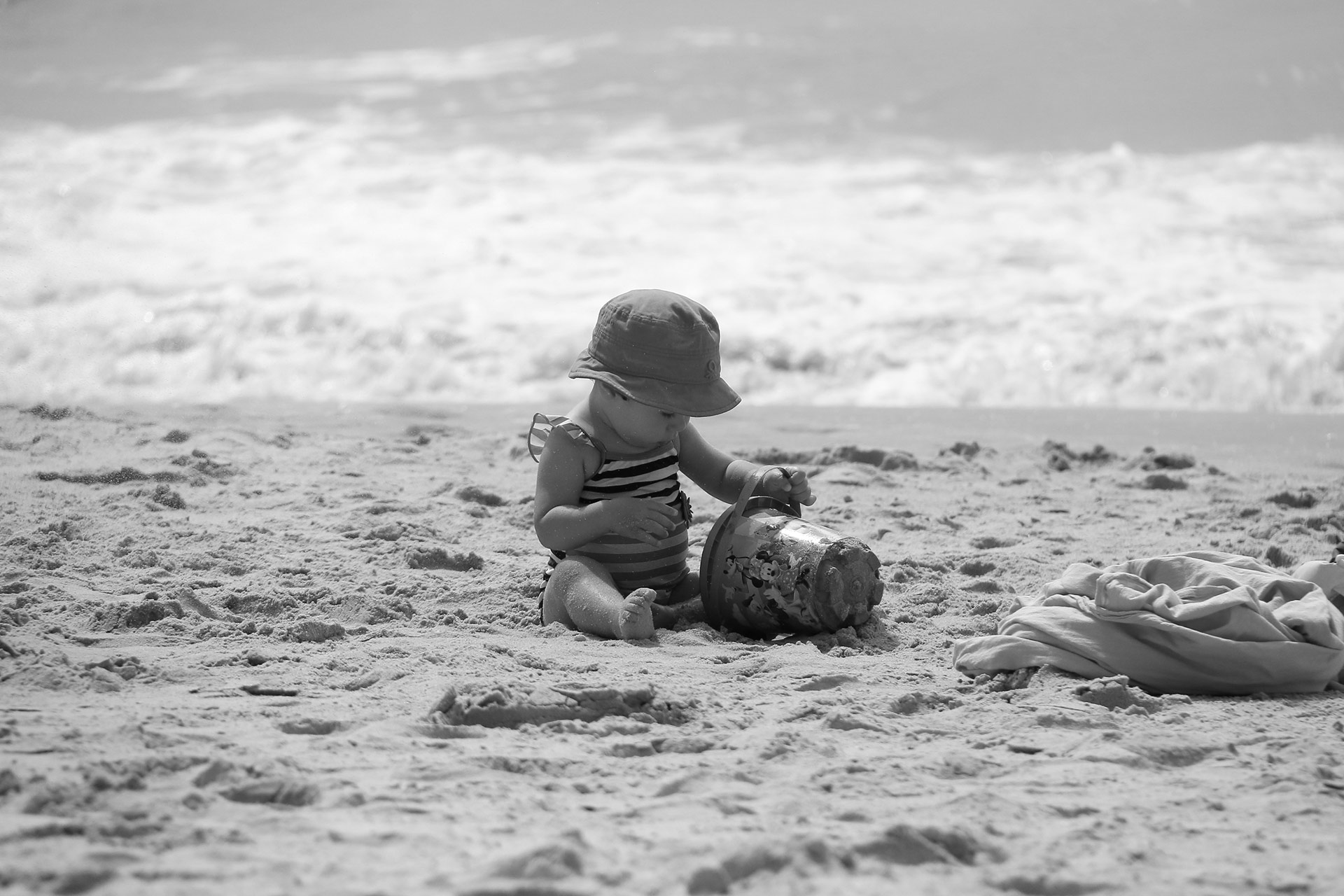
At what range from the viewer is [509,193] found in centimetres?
1096

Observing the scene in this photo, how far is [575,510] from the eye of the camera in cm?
302

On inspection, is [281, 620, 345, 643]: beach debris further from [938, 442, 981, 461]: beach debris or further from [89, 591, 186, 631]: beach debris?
[938, 442, 981, 461]: beach debris

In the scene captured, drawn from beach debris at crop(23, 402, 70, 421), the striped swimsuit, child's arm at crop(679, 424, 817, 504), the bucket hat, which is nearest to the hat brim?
the bucket hat

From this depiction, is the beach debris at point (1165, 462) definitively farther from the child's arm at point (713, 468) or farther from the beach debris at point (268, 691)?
the beach debris at point (268, 691)

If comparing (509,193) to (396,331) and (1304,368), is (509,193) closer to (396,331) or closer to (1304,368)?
(396,331)

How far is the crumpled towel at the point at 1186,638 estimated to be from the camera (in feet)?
8.25

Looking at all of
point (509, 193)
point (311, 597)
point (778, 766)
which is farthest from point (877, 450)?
point (509, 193)

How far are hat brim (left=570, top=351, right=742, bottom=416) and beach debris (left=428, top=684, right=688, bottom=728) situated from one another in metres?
0.78

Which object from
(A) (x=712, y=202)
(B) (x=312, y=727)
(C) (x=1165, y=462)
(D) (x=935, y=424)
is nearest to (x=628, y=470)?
(B) (x=312, y=727)

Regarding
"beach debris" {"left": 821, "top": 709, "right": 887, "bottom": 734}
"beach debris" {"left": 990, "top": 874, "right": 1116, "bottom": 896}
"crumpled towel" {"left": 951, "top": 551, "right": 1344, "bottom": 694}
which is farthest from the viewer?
"crumpled towel" {"left": 951, "top": 551, "right": 1344, "bottom": 694}

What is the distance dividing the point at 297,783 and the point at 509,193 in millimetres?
9515

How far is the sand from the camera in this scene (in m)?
1.69

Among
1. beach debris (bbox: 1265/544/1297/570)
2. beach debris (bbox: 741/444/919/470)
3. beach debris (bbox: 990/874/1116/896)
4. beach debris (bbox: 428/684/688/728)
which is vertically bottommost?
beach debris (bbox: 990/874/1116/896)

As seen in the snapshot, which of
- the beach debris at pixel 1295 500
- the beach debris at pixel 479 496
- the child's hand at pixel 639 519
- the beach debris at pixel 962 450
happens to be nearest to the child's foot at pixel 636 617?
the child's hand at pixel 639 519
